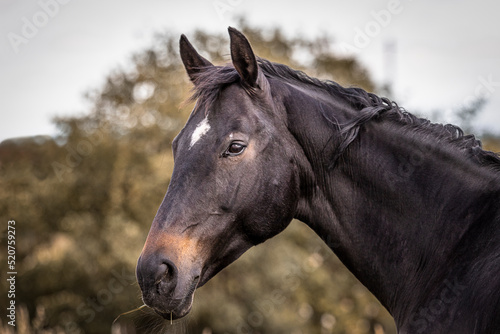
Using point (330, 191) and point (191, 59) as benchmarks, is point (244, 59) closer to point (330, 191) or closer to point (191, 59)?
point (191, 59)

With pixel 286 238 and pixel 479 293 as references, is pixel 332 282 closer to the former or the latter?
pixel 286 238

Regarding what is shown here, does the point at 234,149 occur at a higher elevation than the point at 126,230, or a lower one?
higher

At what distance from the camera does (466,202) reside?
2.99 m

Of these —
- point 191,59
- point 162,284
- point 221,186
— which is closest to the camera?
point 162,284

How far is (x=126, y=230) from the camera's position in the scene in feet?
50.1

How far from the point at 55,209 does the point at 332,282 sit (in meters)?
9.72

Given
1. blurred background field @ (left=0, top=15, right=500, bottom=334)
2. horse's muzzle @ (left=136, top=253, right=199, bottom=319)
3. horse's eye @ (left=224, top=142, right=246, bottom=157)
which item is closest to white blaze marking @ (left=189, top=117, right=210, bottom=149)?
horse's eye @ (left=224, top=142, right=246, bottom=157)

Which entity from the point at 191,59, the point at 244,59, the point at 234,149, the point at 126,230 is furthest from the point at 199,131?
the point at 126,230

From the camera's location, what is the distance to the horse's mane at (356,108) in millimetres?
3155

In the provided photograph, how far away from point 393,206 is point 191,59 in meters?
1.84

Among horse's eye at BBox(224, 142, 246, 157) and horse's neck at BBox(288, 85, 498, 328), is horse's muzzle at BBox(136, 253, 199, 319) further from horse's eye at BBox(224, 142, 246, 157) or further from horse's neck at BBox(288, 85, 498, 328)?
horse's neck at BBox(288, 85, 498, 328)

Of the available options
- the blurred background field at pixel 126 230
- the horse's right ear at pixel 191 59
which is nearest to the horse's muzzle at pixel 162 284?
the horse's right ear at pixel 191 59

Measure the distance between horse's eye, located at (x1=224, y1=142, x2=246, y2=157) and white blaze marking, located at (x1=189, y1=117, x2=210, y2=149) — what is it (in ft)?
0.61

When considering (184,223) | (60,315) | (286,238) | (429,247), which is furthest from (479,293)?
(60,315)
